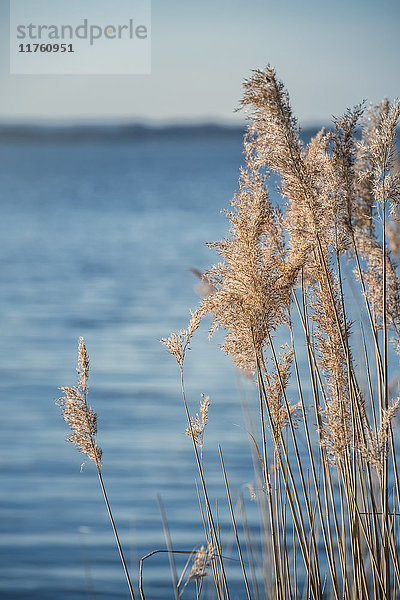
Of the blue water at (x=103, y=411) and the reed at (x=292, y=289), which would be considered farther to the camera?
the blue water at (x=103, y=411)

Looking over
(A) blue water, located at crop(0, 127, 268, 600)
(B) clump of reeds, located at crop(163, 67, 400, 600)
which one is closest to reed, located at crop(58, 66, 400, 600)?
(B) clump of reeds, located at crop(163, 67, 400, 600)

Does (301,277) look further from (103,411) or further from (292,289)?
(103,411)

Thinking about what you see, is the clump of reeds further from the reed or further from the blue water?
the blue water

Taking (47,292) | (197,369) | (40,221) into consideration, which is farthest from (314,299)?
(40,221)

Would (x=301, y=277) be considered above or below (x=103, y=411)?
above

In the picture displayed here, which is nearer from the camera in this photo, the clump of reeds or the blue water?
the clump of reeds

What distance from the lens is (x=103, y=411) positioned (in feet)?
13.7

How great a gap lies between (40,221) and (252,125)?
496 inches

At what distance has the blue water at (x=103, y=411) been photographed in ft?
9.16

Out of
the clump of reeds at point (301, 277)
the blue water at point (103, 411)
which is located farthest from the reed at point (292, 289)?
the blue water at point (103, 411)

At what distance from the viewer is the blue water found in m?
2.79

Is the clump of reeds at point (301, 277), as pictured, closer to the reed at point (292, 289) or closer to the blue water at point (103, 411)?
the reed at point (292, 289)

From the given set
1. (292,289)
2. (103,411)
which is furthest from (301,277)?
(103,411)

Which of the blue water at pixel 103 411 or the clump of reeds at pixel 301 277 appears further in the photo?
the blue water at pixel 103 411
